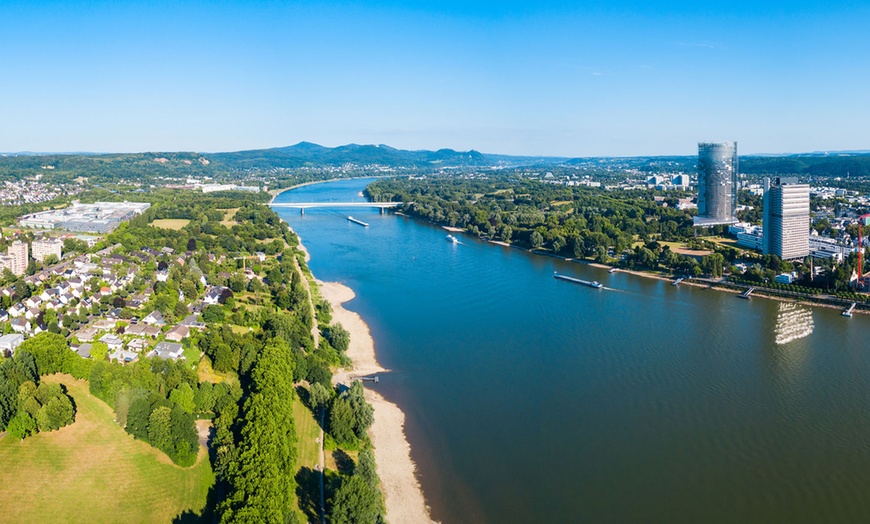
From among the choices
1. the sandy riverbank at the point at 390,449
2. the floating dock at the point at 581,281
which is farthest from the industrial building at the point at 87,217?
the floating dock at the point at 581,281

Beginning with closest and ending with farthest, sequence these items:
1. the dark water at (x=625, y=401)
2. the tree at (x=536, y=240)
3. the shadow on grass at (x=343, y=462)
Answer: the dark water at (x=625, y=401) → the shadow on grass at (x=343, y=462) → the tree at (x=536, y=240)

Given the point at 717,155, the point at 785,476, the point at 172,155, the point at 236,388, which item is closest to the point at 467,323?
the point at 236,388

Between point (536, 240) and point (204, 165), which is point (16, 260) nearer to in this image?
point (536, 240)

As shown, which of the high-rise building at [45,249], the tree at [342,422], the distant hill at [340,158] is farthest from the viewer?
the distant hill at [340,158]

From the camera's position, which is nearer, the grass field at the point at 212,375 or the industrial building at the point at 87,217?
the grass field at the point at 212,375

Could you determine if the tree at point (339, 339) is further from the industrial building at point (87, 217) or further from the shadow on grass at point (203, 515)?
the industrial building at point (87, 217)

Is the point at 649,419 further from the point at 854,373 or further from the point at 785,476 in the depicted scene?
the point at 854,373

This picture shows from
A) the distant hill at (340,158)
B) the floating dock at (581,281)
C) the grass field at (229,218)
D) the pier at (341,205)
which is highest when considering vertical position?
the distant hill at (340,158)
